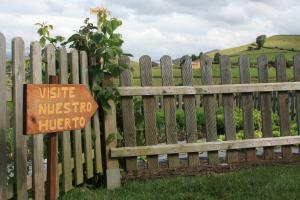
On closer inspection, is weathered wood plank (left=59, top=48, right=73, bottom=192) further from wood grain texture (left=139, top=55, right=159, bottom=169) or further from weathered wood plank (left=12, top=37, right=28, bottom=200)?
wood grain texture (left=139, top=55, right=159, bottom=169)

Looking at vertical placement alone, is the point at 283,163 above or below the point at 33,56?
below

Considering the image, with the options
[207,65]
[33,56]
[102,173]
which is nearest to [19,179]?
→ [33,56]

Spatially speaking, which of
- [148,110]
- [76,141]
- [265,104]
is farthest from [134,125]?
[265,104]

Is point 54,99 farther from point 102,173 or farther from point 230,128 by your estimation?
point 230,128

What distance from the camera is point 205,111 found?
710 centimetres

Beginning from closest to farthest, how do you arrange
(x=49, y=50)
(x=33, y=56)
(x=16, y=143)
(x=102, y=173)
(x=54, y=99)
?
(x=54, y=99) < (x=16, y=143) < (x=33, y=56) < (x=49, y=50) < (x=102, y=173)

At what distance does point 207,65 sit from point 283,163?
180cm

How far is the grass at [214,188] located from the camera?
215 inches

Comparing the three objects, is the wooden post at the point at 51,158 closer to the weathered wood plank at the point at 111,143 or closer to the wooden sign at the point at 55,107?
the wooden sign at the point at 55,107

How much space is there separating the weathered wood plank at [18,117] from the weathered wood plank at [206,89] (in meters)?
2.23

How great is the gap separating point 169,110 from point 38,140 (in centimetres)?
248

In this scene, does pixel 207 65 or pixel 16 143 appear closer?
pixel 16 143

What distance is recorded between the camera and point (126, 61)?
→ 661 centimetres

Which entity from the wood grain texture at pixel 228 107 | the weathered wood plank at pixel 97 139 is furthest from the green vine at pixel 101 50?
the wood grain texture at pixel 228 107
